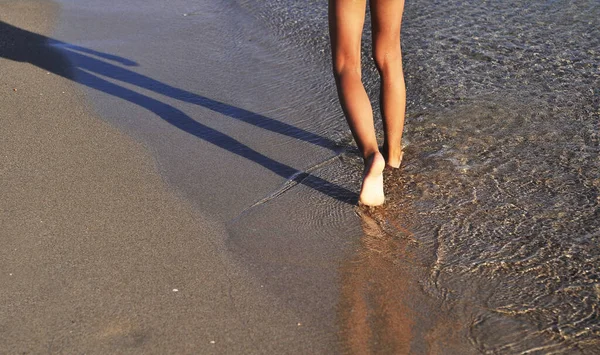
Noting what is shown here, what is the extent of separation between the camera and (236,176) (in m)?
3.72

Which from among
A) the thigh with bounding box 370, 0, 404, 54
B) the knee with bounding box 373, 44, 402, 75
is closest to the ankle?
the knee with bounding box 373, 44, 402, 75

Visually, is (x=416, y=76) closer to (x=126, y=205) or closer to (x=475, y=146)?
(x=475, y=146)

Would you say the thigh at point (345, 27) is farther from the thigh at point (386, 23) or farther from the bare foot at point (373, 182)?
the bare foot at point (373, 182)

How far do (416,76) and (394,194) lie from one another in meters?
1.62

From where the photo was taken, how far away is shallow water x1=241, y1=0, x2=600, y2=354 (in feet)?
8.46

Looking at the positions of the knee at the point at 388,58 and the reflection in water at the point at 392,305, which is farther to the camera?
the knee at the point at 388,58

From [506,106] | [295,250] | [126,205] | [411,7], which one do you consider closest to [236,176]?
→ [126,205]

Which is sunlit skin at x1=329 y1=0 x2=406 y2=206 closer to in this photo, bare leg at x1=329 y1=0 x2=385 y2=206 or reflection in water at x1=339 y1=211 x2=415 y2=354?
bare leg at x1=329 y1=0 x2=385 y2=206

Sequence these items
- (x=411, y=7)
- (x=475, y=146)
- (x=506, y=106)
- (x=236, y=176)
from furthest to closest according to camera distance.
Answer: (x=411, y=7) → (x=506, y=106) → (x=475, y=146) → (x=236, y=176)

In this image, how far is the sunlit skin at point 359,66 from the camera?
128 inches

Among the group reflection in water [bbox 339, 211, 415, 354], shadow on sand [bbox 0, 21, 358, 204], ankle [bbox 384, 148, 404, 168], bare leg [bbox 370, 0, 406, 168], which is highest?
bare leg [bbox 370, 0, 406, 168]

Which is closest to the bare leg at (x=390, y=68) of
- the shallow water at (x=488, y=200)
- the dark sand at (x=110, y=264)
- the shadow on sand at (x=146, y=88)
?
the shallow water at (x=488, y=200)

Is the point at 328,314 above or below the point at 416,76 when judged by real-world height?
above

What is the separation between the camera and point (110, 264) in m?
2.95
